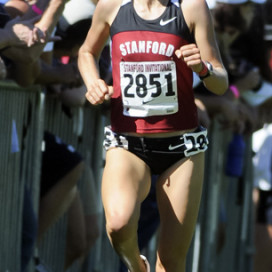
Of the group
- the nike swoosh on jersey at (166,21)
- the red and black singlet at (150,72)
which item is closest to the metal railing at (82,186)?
the red and black singlet at (150,72)

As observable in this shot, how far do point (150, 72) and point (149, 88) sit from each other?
0.10 meters

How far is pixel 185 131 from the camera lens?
6379 millimetres

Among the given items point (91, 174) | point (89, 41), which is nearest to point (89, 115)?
point (91, 174)

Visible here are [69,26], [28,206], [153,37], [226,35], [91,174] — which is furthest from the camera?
[226,35]

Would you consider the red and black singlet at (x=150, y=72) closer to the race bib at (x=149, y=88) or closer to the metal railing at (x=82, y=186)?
the race bib at (x=149, y=88)

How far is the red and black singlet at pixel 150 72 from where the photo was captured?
20.2ft

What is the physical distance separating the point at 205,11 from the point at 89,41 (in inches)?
29.1

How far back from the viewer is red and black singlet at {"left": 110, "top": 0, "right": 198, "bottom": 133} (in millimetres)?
6148

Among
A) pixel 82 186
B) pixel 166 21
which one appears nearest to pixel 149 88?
pixel 166 21

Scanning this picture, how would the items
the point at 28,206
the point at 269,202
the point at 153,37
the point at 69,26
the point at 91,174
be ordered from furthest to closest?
the point at 269,202, the point at 91,174, the point at 69,26, the point at 28,206, the point at 153,37

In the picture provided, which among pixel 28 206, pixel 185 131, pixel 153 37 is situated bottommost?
pixel 28 206

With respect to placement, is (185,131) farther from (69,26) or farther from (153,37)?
(69,26)

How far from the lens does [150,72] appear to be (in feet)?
20.2

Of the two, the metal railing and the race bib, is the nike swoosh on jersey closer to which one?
the race bib
